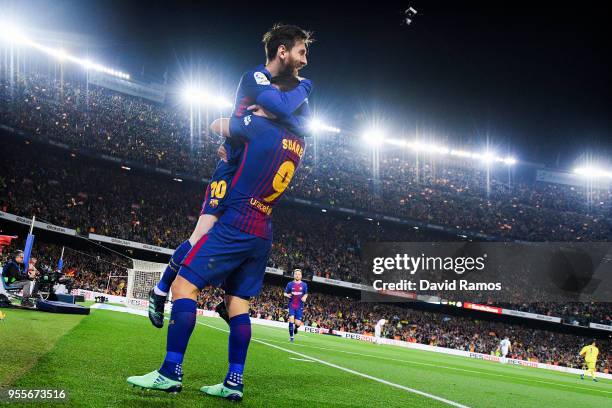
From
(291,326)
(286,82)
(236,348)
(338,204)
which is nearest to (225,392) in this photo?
(236,348)

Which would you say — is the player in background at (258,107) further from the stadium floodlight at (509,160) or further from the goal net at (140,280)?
the stadium floodlight at (509,160)

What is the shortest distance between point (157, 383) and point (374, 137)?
48.3 metres

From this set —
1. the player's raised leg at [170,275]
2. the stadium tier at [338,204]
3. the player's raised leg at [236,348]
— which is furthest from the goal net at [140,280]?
the player's raised leg at [236,348]

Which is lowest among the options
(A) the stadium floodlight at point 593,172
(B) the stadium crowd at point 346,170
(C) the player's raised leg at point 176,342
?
(C) the player's raised leg at point 176,342

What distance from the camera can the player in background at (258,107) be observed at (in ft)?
10.9

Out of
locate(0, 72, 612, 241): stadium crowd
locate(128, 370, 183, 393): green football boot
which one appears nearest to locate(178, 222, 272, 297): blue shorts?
locate(128, 370, 183, 393): green football boot

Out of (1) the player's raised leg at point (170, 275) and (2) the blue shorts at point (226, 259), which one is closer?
(2) the blue shorts at point (226, 259)

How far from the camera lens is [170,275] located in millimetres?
3621

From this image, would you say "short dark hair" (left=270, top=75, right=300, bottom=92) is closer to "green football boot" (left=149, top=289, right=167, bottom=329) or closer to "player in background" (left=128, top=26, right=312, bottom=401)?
"player in background" (left=128, top=26, right=312, bottom=401)

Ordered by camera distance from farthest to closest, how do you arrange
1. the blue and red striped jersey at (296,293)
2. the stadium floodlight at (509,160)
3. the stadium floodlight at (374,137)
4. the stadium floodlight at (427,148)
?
the stadium floodlight at (509,160), the stadium floodlight at (427,148), the stadium floodlight at (374,137), the blue and red striped jersey at (296,293)

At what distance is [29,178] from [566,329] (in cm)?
4511

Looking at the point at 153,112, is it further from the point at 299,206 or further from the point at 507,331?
the point at 507,331

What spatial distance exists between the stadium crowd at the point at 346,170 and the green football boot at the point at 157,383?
36.3 meters

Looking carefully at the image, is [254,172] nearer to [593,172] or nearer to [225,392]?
[225,392]
